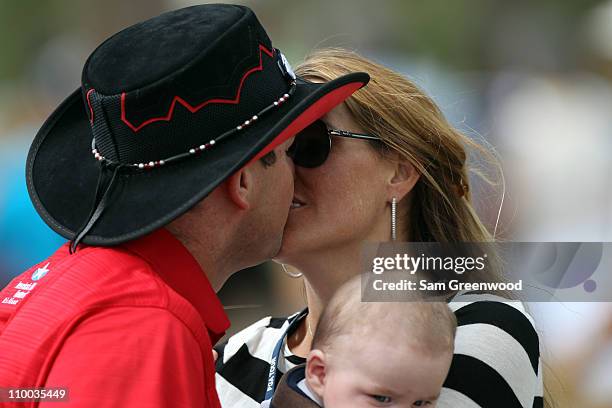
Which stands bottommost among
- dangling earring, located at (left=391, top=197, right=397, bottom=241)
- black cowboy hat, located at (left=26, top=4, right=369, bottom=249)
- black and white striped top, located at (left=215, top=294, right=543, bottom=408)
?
black and white striped top, located at (left=215, top=294, right=543, bottom=408)

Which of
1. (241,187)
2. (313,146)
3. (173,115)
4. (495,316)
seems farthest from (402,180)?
(173,115)

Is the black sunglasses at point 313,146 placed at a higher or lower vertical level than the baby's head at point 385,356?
higher

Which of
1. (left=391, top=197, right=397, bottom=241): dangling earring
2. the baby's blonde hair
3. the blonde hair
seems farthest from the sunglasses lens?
the baby's blonde hair

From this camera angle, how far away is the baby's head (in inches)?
74.2

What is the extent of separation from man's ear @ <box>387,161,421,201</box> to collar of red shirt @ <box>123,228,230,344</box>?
3.10ft

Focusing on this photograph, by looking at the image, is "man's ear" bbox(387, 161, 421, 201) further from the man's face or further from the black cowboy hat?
the black cowboy hat

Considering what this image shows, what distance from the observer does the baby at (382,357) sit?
1885 millimetres

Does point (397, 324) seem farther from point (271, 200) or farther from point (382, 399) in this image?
point (271, 200)

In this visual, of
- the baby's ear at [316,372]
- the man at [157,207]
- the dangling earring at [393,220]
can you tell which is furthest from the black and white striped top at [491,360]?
the man at [157,207]

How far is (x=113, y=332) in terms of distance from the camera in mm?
1575

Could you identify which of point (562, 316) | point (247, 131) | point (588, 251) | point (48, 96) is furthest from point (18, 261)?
point (247, 131)

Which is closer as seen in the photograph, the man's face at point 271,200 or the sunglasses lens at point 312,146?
the man's face at point 271,200

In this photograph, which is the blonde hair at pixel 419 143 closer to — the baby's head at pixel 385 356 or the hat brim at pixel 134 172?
the hat brim at pixel 134 172

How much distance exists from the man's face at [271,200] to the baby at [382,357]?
24 cm
